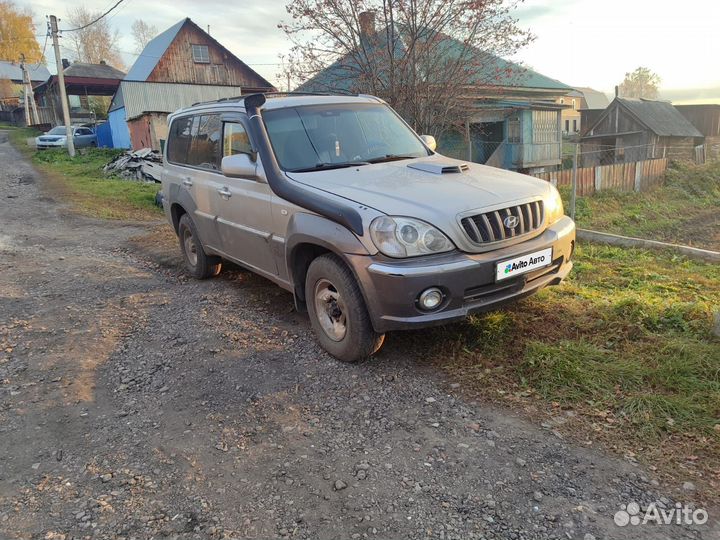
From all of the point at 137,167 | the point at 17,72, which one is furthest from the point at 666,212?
the point at 17,72

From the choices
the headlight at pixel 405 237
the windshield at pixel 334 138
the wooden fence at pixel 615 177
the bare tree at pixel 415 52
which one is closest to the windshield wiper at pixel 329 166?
the windshield at pixel 334 138

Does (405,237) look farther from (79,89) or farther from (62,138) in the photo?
(79,89)

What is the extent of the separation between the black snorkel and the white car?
88.2 ft

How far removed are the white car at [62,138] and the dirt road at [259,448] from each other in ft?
85.7

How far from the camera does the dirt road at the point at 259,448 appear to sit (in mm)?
2299

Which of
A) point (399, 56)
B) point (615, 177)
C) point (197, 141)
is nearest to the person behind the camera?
point (197, 141)

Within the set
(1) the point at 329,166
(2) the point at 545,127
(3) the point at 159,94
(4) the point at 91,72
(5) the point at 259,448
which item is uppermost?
(4) the point at 91,72

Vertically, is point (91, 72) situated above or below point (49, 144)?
above

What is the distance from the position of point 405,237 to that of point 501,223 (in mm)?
695

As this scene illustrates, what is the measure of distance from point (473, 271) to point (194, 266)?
4.07 meters

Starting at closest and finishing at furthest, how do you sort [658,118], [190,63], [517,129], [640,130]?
1. [517,129]
2. [190,63]
3. [640,130]
4. [658,118]

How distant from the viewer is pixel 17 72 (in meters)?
67.8

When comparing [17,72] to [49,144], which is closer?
[49,144]

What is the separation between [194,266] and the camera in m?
6.22
